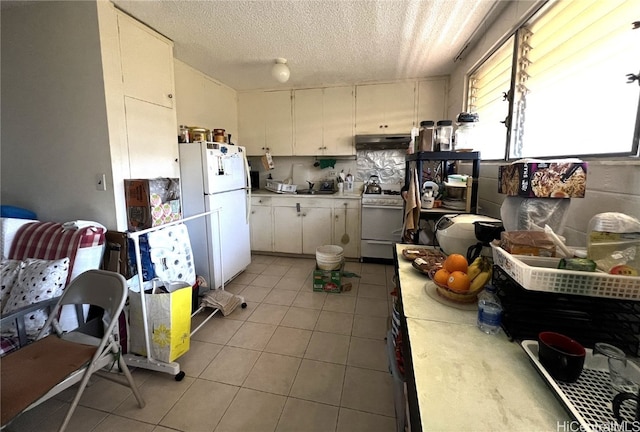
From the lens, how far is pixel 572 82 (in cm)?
129

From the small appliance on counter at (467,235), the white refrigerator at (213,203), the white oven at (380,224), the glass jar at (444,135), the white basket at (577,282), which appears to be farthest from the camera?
the white oven at (380,224)

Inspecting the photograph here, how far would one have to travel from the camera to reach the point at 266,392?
1627 millimetres

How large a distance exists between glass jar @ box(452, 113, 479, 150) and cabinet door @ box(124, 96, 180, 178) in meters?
2.34

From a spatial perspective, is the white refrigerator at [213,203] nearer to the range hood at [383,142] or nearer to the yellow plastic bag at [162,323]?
the yellow plastic bag at [162,323]

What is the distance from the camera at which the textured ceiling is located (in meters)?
1.95

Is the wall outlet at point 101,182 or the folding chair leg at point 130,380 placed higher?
the wall outlet at point 101,182

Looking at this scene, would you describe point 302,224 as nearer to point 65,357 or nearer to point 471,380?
point 65,357

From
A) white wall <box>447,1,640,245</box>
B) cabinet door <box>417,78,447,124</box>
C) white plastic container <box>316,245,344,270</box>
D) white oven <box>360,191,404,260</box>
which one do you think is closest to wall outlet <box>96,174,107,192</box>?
white plastic container <box>316,245,344,270</box>

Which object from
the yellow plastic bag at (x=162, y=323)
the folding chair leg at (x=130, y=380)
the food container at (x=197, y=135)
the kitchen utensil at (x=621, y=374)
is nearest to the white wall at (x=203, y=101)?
the food container at (x=197, y=135)

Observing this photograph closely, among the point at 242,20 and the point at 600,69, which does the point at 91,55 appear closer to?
the point at 242,20

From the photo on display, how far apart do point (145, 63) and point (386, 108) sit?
269 cm

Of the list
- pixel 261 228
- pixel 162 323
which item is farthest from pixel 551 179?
pixel 261 228

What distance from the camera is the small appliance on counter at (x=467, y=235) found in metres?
1.23

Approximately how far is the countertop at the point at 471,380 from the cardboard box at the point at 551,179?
50 cm
